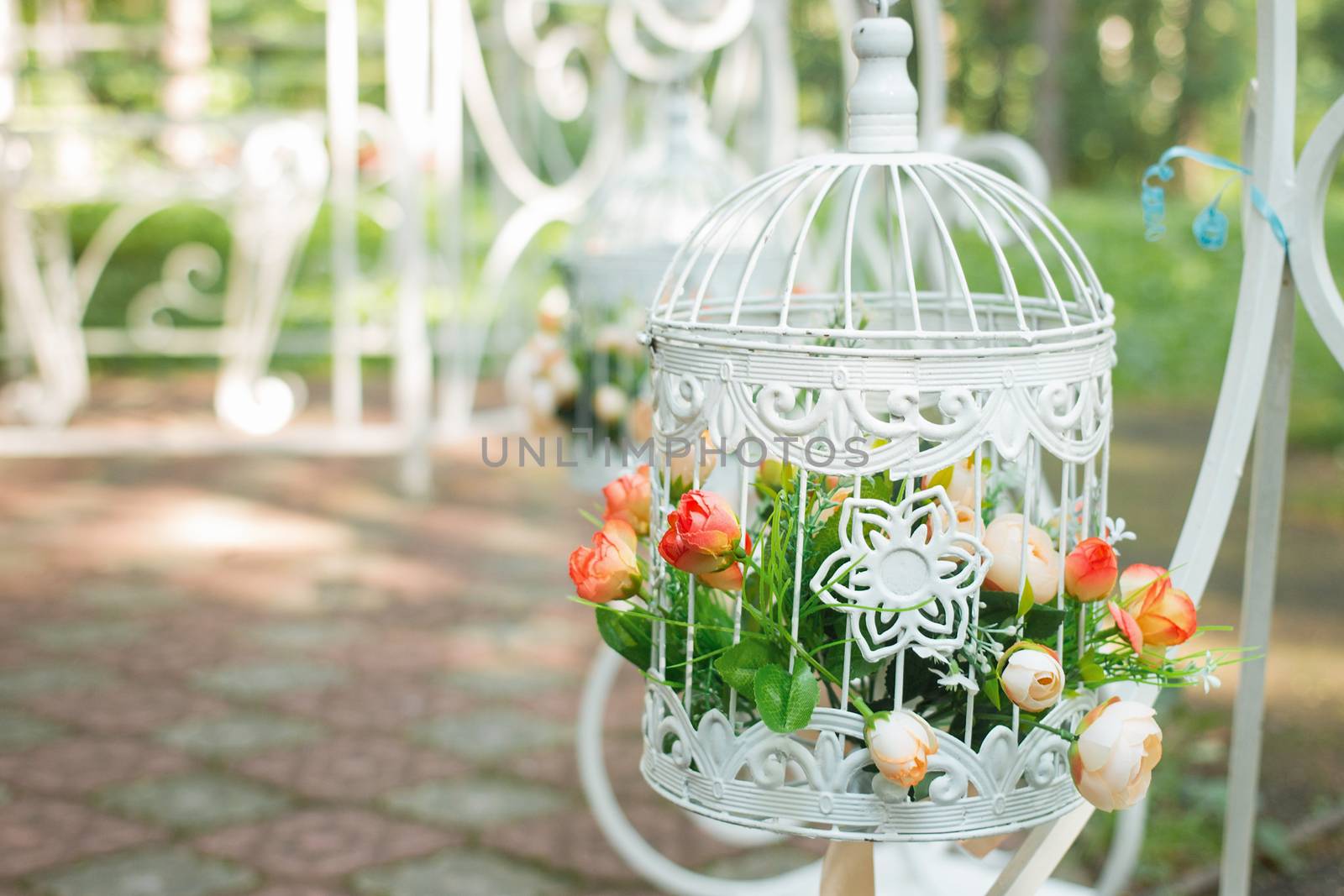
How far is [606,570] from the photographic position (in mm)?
1014

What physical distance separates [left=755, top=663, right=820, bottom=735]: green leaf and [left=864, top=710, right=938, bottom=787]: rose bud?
4 cm

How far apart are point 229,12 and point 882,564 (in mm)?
11130

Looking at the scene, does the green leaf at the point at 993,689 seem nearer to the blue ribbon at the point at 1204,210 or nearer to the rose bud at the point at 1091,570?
the rose bud at the point at 1091,570

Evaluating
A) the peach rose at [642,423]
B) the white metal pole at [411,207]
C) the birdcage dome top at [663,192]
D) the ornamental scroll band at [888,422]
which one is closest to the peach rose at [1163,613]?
the ornamental scroll band at [888,422]

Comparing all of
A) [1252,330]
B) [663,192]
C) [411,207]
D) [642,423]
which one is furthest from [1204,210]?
A: [411,207]

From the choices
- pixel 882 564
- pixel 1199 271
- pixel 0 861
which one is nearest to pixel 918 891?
pixel 882 564

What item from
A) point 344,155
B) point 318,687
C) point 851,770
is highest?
point 344,155

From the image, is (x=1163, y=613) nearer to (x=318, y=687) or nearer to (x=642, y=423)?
(x=642, y=423)

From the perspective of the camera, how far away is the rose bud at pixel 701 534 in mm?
922

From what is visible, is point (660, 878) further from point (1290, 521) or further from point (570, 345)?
point (1290, 521)

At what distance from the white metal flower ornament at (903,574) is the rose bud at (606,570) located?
16 cm

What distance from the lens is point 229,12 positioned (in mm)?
10867

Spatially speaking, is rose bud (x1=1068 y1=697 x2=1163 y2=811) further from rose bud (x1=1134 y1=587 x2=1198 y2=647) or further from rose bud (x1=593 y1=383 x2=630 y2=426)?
rose bud (x1=593 y1=383 x2=630 y2=426)

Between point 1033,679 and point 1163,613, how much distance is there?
0.39 feet
